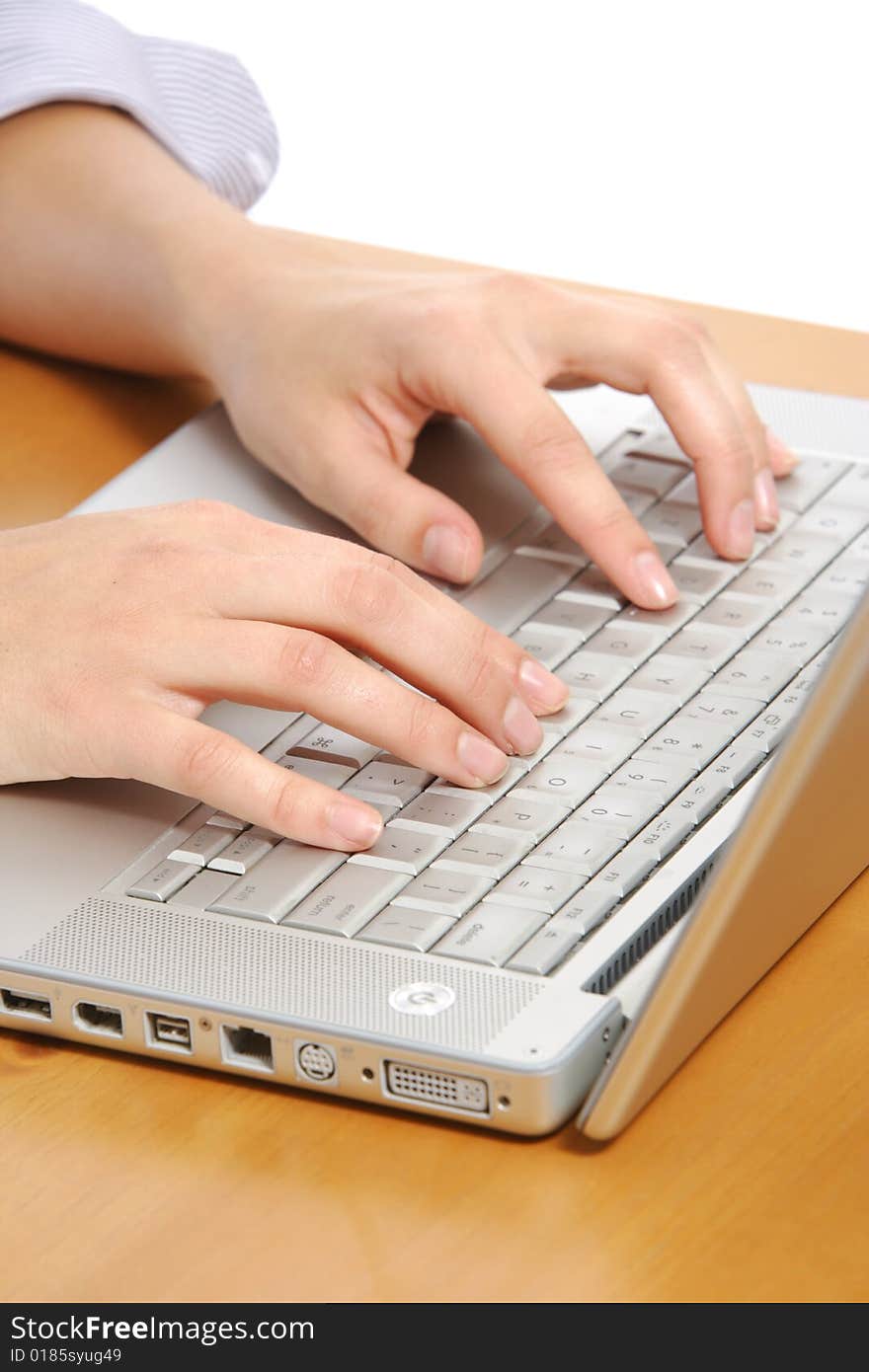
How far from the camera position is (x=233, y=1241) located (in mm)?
531

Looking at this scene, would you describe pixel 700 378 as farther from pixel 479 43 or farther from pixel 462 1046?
pixel 479 43

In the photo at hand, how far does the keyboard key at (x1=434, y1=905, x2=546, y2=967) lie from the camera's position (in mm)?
589

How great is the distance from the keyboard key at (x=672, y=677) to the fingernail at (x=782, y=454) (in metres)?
0.19

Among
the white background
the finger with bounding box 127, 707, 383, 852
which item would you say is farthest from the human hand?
the white background

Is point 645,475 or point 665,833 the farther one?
point 645,475

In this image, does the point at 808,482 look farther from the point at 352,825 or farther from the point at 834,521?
the point at 352,825

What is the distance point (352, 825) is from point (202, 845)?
2.4 inches

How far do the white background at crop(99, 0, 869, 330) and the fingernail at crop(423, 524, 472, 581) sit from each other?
2118 mm

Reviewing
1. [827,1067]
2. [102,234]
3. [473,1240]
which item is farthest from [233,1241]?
[102,234]

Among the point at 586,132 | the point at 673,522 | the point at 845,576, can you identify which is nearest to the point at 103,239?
the point at 673,522

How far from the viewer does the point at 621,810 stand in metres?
0.66

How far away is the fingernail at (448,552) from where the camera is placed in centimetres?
83

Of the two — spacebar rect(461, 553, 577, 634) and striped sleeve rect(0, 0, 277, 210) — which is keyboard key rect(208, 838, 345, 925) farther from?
striped sleeve rect(0, 0, 277, 210)

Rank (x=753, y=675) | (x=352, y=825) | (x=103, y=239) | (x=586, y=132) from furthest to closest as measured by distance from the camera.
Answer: (x=586, y=132) < (x=103, y=239) < (x=753, y=675) < (x=352, y=825)
